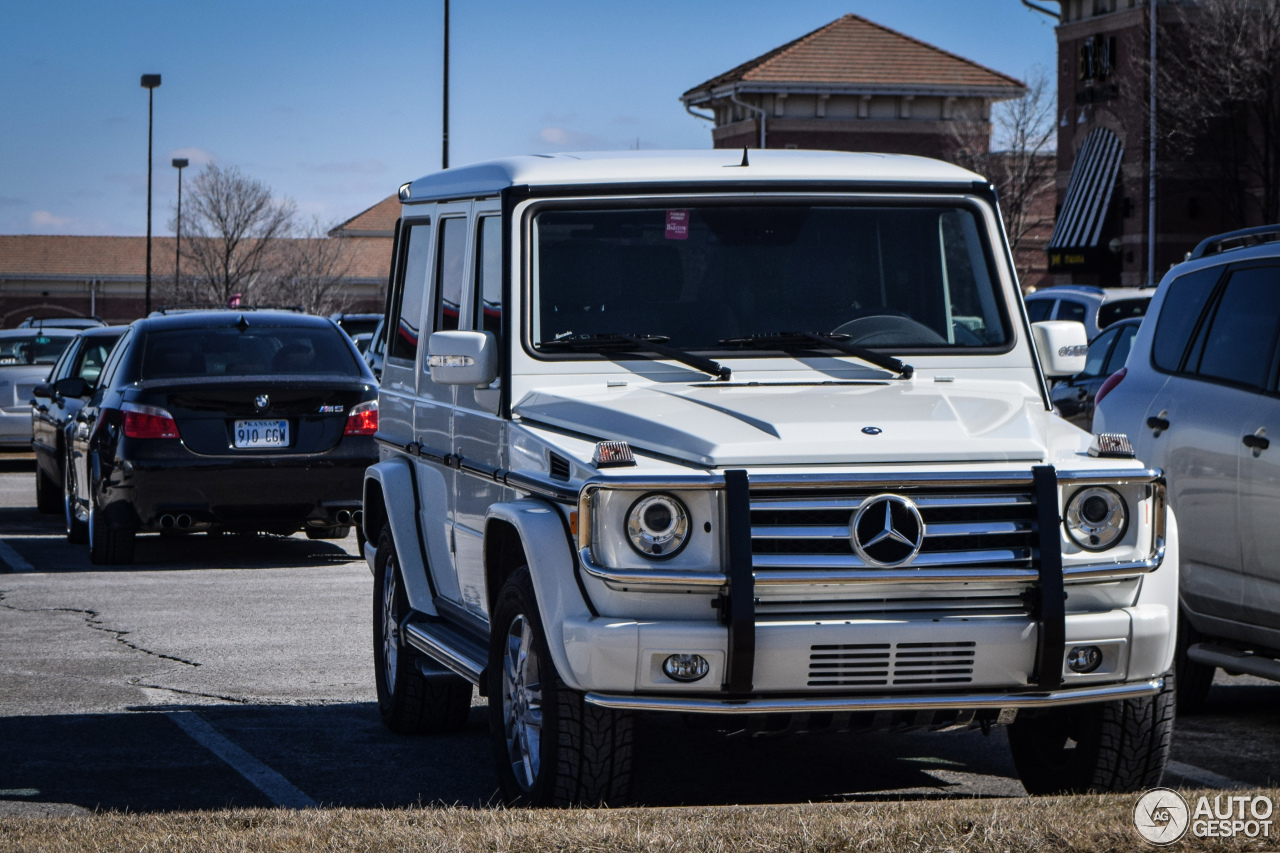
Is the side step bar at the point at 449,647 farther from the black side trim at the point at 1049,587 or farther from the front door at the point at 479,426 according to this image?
the black side trim at the point at 1049,587

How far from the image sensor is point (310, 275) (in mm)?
83438

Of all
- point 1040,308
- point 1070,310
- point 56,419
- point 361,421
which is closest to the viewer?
point 361,421

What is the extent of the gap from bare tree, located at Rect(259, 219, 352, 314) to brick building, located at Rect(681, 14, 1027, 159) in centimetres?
2130

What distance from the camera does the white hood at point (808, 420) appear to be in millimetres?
5363

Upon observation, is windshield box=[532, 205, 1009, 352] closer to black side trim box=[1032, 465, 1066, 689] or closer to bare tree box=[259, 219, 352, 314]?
black side trim box=[1032, 465, 1066, 689]

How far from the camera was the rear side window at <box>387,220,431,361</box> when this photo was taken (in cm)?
784

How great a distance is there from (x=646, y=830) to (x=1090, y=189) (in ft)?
165

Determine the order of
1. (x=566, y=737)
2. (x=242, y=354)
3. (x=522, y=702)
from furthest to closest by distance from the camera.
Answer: (x=242, y=354)
(x=522, y=702)
(x=566, y=737)

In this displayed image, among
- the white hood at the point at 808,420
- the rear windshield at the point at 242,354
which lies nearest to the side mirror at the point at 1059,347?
the white hood at the point at 808,420

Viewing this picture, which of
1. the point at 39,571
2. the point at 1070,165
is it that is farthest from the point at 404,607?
the point at 1070,165

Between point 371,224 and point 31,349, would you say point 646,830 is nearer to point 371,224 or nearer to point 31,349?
point 31,349

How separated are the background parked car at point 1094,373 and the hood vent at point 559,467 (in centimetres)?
1173

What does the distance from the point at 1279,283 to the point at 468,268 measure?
333 centimetres

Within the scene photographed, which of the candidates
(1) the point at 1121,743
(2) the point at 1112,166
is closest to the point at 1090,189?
(2) the point at 1112,166
